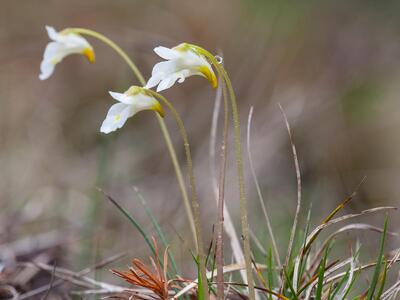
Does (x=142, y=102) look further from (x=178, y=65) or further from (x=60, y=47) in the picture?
(x=60, y=47)

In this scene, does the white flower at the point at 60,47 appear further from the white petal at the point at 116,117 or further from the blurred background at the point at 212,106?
the blurred background at the point at 212,106

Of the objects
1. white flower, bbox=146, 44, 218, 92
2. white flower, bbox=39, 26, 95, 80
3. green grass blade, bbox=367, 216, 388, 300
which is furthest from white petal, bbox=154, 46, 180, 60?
green grass blade, bbox=367, 216, 388, 300

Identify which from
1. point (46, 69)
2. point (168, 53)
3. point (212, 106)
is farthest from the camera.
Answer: point (212, 106)

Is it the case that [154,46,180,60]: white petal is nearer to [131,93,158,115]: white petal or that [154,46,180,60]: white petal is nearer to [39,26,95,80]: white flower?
[131,93,158,115]: white petal

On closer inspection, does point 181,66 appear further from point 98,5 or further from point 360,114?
point 98,5

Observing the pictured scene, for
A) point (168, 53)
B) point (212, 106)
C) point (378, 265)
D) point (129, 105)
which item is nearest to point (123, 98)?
point (129, 105)

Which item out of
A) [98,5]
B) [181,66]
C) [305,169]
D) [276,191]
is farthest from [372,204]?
[181,66]
